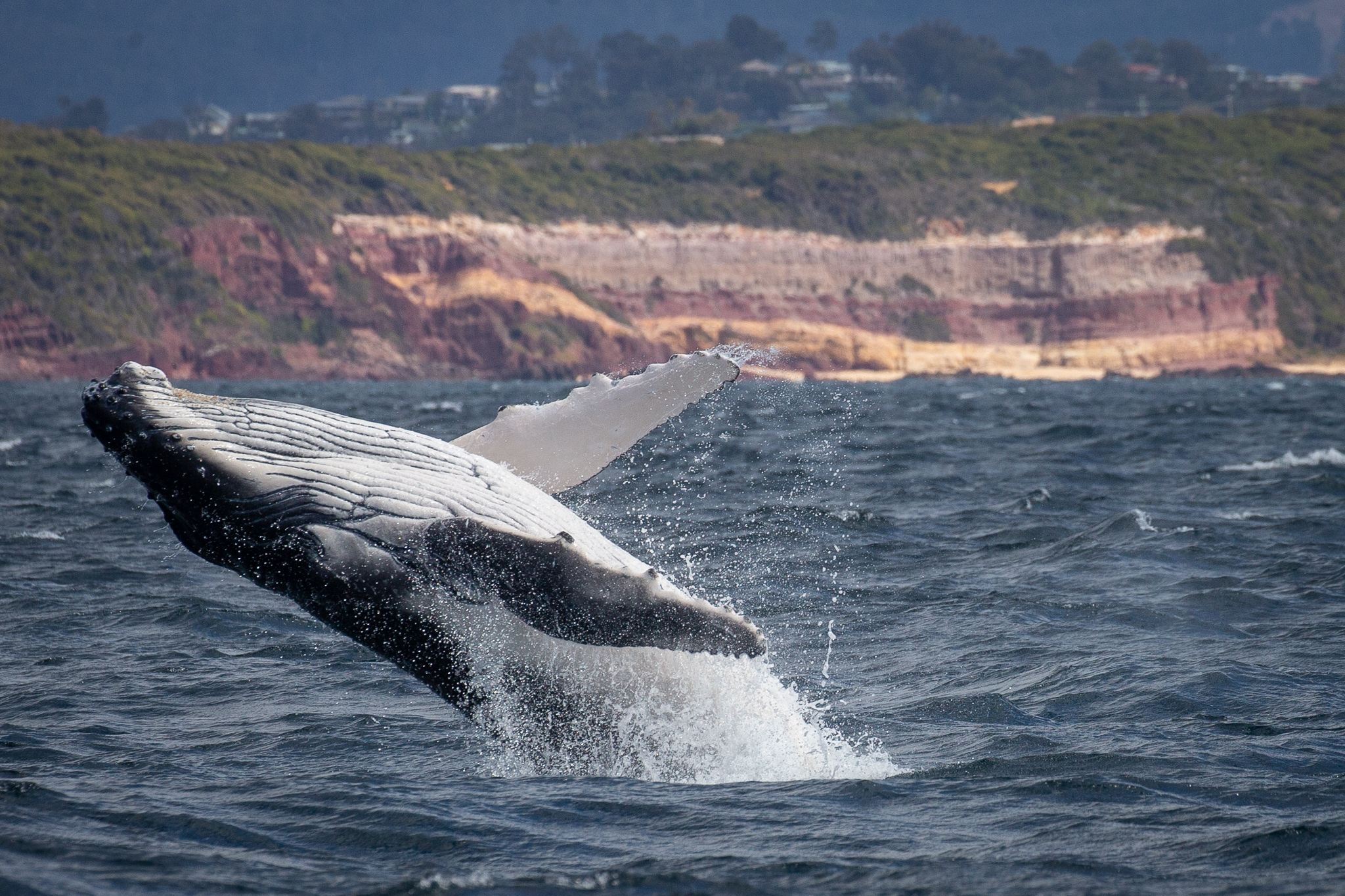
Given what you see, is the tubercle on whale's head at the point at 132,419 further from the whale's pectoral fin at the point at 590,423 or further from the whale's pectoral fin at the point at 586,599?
the whale's pectoral fin at the point at 590,423

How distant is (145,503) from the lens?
1903cm

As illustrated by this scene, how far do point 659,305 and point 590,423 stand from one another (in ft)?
280

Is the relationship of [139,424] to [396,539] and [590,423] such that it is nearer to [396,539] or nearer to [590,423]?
[396,539]

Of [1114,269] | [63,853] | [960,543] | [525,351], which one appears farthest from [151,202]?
[63,853]

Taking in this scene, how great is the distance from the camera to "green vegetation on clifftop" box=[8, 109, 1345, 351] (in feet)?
283

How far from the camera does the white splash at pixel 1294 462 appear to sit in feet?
68.5

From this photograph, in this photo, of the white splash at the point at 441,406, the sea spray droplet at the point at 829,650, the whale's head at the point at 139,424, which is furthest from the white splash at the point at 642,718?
the white splash at the point at 441,406

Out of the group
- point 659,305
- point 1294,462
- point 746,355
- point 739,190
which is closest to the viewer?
point 746,355

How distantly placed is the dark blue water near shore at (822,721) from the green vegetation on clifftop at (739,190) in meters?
73.5

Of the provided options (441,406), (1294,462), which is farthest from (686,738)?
(441,406)

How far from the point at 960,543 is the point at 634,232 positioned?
85235 mm

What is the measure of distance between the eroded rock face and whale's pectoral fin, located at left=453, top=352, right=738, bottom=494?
258 feet

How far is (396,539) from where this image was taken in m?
6.19

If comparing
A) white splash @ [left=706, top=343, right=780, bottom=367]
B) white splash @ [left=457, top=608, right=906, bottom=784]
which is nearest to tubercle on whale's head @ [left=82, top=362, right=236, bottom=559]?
white splash @ [left=457, top=608, right=906, bottom=784]
